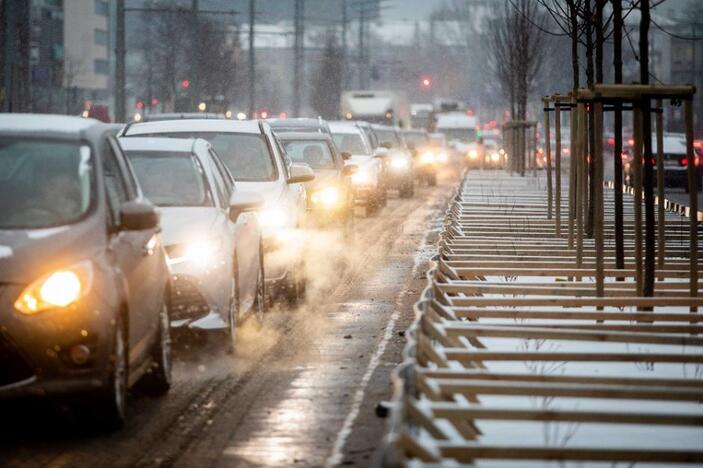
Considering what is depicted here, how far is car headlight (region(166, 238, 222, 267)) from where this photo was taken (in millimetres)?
12086

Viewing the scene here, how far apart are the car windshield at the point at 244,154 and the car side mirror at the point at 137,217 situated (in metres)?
7.08

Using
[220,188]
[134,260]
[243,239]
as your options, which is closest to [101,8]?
[220,188]

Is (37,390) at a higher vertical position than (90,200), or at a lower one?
lower

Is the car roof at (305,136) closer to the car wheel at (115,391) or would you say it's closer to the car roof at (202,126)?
the car roof at (202,126)

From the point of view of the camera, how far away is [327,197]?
971 inches

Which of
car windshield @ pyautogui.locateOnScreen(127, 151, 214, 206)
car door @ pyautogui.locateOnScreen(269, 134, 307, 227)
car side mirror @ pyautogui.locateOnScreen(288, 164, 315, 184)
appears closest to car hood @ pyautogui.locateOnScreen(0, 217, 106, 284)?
car windshield @ pyautogui.locateOnScreen(127, 151, 214, 206)

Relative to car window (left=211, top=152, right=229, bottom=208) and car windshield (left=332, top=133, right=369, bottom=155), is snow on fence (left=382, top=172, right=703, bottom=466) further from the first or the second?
car windshield (left=332, top=133, right=369, bottom=155)

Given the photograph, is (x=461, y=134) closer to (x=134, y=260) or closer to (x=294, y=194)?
(x=294, y=194)

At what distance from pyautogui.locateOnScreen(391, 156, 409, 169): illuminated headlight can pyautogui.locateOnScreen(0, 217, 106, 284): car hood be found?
1333 inches

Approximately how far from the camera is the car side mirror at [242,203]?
12.9 meters

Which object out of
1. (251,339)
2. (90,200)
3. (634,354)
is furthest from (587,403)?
(251,339)

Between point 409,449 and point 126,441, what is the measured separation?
3.10 meters

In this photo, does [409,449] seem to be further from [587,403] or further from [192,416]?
[192,416]

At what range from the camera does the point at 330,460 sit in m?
8.51
